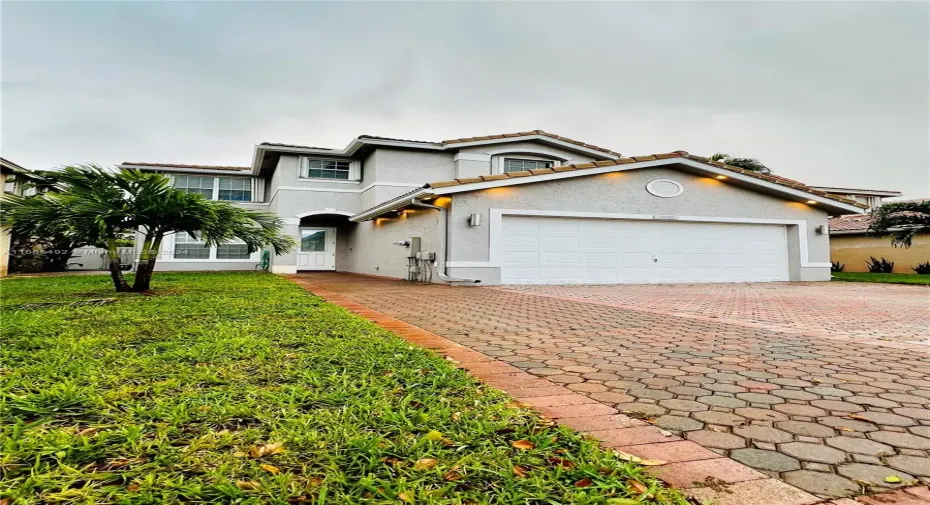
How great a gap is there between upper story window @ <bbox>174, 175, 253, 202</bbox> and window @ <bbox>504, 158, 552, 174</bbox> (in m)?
11.5

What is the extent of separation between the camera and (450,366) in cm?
296

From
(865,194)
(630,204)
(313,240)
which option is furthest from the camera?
(865,194)

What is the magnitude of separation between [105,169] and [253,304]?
341 centimetres

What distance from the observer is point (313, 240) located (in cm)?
2045

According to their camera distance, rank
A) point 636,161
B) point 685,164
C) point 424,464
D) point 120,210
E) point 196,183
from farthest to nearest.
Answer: point 196,183 → point 685,164 → point 636,161 → point 120,210 → point 424,464

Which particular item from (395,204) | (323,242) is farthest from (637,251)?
(323,242)

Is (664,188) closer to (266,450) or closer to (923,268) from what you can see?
(266,450)

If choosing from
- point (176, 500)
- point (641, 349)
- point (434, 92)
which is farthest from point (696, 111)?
point (176, 500)

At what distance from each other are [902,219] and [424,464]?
70.9ft

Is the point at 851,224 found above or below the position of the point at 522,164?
below

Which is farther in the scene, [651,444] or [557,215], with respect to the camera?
[557,215]

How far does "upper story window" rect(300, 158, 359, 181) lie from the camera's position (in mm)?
17672

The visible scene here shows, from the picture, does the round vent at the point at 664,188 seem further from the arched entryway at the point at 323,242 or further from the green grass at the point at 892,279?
the arched entryway at the point at 323,242

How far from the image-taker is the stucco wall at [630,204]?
11703 mm
